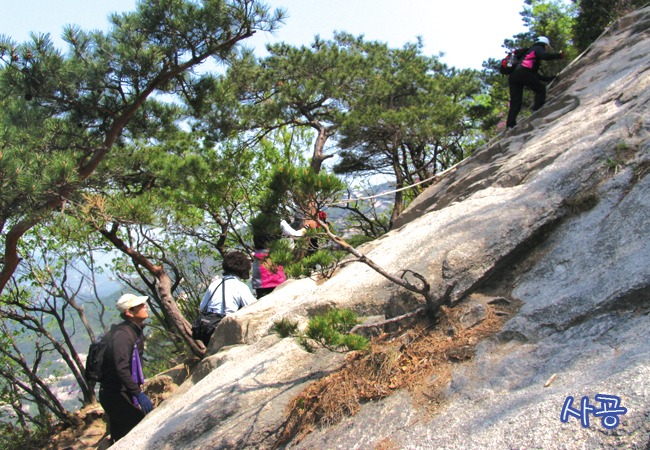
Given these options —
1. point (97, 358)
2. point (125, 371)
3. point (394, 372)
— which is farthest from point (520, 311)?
point (97, 358)

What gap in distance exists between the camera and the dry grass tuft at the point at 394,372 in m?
2.91

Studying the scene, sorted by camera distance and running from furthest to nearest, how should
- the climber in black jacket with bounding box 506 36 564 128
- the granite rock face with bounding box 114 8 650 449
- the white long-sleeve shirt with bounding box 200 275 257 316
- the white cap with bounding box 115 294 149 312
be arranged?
the climber in black jacket with bounding box 506 36 564 128 → the white long-sleeve shirt with bounding box 200 275 257 316 → the white cap with bounding box 115 294 149 312 → the granite rock face with bounding box 114 8 650 449

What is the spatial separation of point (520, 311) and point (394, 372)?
1029 millimetres

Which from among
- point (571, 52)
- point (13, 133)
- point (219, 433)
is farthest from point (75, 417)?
point (571, 52)

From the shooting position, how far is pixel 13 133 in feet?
16.9

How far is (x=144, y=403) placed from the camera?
4.42m

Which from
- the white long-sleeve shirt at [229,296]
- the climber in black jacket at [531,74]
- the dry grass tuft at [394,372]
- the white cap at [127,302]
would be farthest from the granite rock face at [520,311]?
the climber in black jacket at [531,74]

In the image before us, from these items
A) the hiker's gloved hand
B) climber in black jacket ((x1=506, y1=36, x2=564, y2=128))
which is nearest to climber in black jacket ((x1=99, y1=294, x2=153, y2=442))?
the hiker's gloved hand

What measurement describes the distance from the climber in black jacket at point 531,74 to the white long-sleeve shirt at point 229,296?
563 cm

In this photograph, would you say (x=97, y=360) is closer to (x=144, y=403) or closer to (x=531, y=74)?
(x=144, y=403)

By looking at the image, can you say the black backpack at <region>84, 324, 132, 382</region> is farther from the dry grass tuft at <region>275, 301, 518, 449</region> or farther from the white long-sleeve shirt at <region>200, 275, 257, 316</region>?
the dry grass tuft at <region>275, 301, 518, 449</region>

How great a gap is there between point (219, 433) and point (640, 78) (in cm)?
619

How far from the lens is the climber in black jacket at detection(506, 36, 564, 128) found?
23.4 feet

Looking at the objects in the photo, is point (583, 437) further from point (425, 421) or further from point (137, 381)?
point (137, 381)
